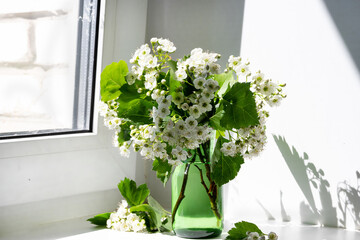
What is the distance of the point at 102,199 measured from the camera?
151cm

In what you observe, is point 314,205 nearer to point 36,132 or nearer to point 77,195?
point 77,195

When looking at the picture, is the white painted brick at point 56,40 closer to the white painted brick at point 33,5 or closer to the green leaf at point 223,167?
the white painted brick at point 33,5

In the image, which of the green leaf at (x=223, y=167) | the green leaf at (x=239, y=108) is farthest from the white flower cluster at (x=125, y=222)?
the green leaf at (x=239, y=108)

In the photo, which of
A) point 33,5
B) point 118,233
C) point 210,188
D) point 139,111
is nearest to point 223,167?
point 210,188

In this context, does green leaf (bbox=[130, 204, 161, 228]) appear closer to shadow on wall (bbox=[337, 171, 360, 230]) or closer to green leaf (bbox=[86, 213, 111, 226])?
green leaf (bbox=[86, 213, 111, 226])

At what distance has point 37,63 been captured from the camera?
54.7 inches

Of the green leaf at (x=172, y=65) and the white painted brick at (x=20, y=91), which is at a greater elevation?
the green leaf at (x=172, y=65)

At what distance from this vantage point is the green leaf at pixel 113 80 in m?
1.26

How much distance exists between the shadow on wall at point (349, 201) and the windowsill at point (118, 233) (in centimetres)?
3

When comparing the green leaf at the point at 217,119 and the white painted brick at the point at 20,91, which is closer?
the green leaf at the point at 217,119

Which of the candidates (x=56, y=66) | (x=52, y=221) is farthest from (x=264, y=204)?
(x=56, y=66)

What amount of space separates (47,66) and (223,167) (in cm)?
53

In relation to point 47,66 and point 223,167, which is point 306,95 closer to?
point 223,167

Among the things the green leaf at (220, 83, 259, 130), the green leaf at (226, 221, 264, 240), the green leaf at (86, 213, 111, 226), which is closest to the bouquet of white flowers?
the green leaf at (220, 83, 259, 130)
